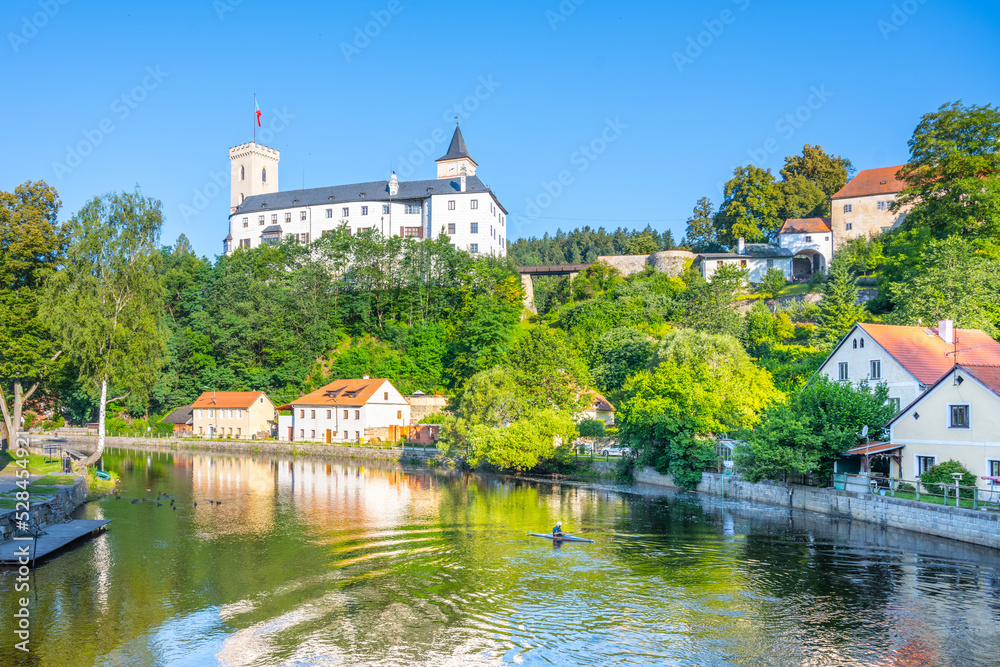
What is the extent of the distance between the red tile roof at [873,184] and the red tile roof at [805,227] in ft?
12.6

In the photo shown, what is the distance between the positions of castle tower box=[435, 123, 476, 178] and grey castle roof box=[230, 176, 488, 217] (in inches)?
83.9

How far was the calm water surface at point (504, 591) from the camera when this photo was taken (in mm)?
14711

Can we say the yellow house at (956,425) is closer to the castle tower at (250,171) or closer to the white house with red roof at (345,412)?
the white house with red roof at (345,412)

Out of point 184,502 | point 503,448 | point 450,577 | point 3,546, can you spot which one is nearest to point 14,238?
point 184,502

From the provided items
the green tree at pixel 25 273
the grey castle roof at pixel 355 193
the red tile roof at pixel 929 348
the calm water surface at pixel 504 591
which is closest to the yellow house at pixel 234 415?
the green tree at pixel 25 273

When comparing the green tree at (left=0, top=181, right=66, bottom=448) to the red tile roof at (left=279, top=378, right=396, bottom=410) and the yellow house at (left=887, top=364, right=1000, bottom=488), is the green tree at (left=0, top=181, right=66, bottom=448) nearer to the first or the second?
the red tile roof at (left=279, top=378, right=396, bottom=410)

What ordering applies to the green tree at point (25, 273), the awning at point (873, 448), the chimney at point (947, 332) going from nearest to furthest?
the awning at point (873, 448)
the chimney at point (947, 332)
the green tree at point (25, 273)

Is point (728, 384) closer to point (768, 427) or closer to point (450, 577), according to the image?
point (768, 427)

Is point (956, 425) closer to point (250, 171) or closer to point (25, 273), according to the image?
point (25, 273)

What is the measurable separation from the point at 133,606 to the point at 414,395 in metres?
50.0

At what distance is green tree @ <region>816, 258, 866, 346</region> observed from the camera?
54.8 metres

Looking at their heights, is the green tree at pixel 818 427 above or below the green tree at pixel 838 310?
below

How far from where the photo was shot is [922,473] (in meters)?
A: 26.7

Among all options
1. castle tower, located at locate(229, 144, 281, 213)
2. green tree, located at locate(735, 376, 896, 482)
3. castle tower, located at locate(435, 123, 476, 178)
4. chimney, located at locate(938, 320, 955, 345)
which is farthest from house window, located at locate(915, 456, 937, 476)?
castle tower, located at locate(229, 144, 281, 213)
